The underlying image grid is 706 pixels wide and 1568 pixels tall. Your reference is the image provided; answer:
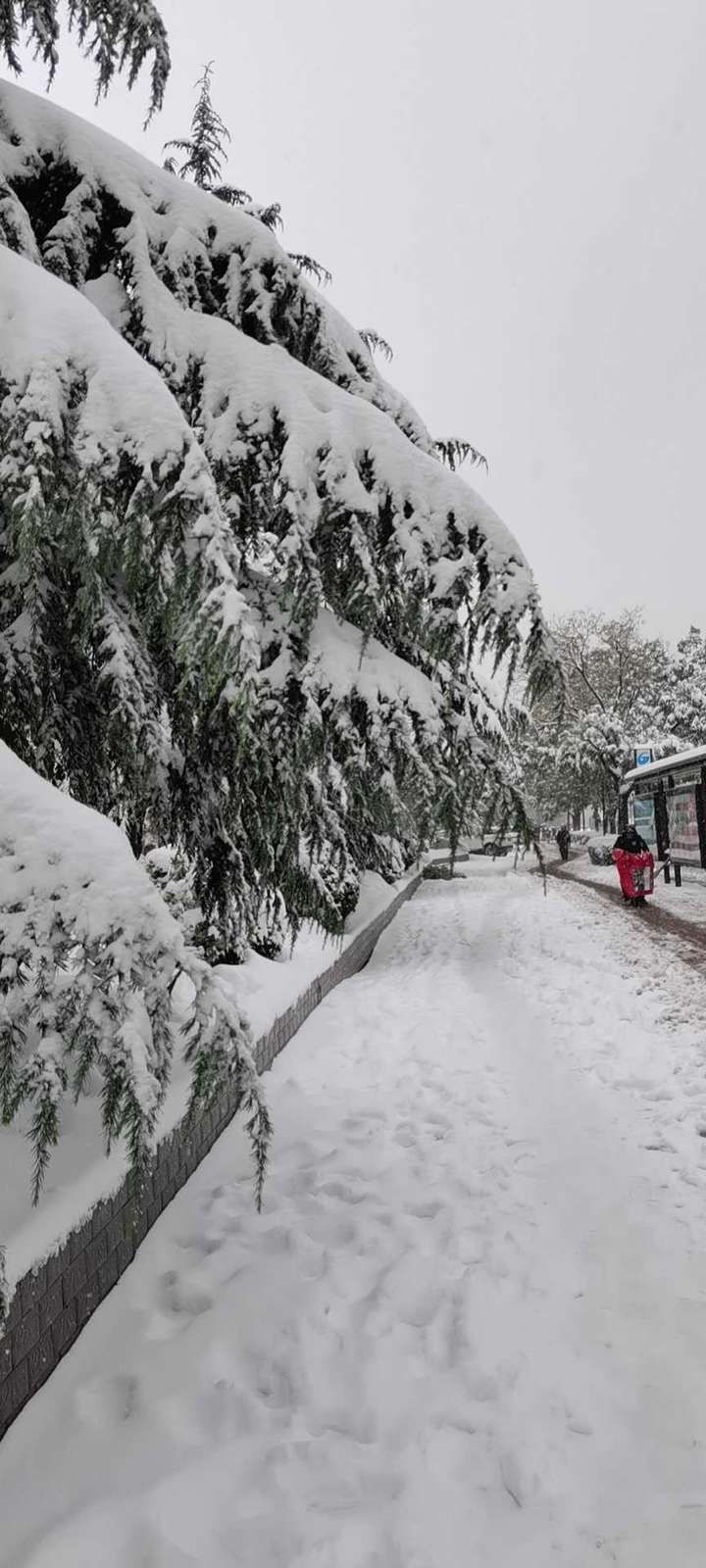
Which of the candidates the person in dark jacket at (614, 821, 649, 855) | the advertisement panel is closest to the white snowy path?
the person in dark jacket at (614, 821, 649, 855)

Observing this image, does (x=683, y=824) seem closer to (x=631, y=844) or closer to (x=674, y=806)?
(x=674, y=806)

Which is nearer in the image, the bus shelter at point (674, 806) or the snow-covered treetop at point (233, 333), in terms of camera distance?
the snow-covered treetop at point (233, 333)

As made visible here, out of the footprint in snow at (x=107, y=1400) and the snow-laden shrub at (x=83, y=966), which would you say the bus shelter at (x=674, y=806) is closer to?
the footprint in snow at (x=107, y=1400)

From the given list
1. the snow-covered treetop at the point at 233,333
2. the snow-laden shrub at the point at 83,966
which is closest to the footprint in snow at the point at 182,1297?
the snow-laden shrub at the point at 83,966

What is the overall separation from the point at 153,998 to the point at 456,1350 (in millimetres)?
1826

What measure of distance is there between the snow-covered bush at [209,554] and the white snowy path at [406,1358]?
4.81 feet

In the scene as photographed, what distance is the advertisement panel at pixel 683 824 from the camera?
1919cm

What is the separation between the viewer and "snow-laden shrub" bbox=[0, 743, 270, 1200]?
5.79 feet

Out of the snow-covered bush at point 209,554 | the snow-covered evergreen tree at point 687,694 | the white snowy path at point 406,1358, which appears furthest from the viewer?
the snow-covered evergreen tree at point 687,694

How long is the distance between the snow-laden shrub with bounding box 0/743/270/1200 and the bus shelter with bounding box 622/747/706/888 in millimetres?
Answer: 18420

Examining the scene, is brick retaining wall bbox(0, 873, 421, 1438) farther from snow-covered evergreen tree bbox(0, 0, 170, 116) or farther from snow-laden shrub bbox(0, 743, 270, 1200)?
snow-covered evergreen tree bbox(0, 0, 170, 116)

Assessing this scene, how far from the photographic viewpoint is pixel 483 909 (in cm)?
1648

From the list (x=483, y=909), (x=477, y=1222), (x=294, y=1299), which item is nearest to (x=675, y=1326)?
(x=477, y=1222)

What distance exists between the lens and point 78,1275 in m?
2.84
